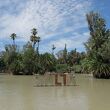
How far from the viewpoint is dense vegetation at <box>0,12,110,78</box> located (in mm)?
46031

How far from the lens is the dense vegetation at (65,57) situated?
46031 millimetres

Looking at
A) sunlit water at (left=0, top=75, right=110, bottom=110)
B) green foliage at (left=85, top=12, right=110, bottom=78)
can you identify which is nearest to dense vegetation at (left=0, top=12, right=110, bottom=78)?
green foliage at (left=85, top=12, right=110, bottom=78)

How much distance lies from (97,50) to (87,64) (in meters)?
2.91

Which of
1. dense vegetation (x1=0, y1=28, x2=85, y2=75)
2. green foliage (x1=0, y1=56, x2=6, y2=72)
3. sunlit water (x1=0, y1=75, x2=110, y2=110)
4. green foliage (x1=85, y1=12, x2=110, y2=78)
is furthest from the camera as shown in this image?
green foliage (x1=0, y1=56, x2=6, y2=72)

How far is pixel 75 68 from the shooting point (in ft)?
264

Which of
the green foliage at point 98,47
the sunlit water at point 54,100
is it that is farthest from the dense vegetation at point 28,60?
the sunlit water at point 54,100

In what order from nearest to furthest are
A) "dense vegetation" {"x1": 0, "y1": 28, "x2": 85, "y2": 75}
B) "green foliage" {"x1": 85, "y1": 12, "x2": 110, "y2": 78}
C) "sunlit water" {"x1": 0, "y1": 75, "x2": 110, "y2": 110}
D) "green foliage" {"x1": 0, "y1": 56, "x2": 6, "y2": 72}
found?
"sunlit water" {"x1": 0, "y1": 75, "x2": 110, "y2": 110}
"green foliage" {"x1": 85, "y1": 12, "x2": 110, "y2": 78}
"dense vegetation" {"x1": 0, "y1": 28, "x2": 85, "y2": 75}
"green foliage" {"x1": 0, "y1": 56, "x2": 6, "y2": 72}

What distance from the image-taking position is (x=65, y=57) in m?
94.7

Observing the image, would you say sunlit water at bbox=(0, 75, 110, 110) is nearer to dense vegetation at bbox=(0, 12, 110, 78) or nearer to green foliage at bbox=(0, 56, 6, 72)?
dense vegetation at bbox=(0, 12, 110, 78)

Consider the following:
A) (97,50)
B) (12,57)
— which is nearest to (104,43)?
(97,50)

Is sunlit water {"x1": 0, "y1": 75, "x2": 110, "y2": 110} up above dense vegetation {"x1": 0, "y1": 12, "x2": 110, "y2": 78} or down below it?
below

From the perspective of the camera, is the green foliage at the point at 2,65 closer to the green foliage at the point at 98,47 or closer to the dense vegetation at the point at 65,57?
the dense vegetation at the point at 65,57

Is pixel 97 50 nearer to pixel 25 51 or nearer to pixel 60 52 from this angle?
pixel 25 51

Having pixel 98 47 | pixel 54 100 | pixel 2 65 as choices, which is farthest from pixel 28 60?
pixel 54 100
